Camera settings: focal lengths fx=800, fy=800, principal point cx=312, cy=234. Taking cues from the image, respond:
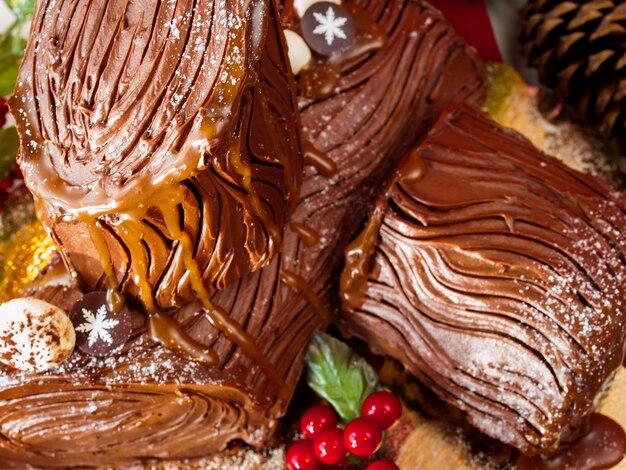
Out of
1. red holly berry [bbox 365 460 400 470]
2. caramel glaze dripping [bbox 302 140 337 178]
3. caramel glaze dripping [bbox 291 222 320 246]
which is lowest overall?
red holly berry [bbox 365 460 400 470]

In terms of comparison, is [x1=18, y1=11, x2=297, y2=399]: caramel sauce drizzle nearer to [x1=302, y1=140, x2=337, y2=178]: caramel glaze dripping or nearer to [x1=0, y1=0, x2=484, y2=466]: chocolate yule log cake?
[x1=0, y1=0, x2=484, y2=466]: chocolate yule log cake

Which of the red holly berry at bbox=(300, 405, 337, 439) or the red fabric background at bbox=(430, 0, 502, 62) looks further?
the red fabric background at bbox=(430, 0, 502, 62)

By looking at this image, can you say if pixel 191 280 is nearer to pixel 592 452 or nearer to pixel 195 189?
pixel 195 189

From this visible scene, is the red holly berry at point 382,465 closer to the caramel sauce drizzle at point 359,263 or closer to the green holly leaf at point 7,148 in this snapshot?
the caramel sauce drizzle at point 359,263

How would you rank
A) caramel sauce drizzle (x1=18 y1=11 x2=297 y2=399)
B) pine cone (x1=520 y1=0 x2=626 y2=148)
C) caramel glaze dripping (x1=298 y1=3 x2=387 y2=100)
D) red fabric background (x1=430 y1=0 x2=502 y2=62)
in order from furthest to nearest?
red fabric background (x1=430 y1=0 x2=502 y2=62), pine cone (x1=520 y1=0 x2=626 y2=148), caramel glaze dripping (x1=298 y1=3 x2=387 y2=100), caramel sauce drizzle (x1=18 y1=11 x2=297 y2=399)

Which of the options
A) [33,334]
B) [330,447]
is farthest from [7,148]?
[330,447]

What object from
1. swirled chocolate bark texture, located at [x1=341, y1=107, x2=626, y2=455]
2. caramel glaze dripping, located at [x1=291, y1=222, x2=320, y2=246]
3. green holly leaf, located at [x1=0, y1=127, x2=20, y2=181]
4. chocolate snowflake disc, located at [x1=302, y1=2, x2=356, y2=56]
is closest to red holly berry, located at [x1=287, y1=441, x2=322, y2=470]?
swirled chocolate bark texture, located at [x1=341, y1=107, x2=626, y2=455]

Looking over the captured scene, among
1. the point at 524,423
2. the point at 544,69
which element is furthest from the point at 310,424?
the point at 544,69
